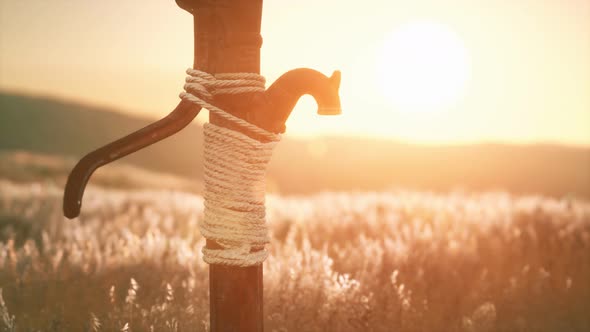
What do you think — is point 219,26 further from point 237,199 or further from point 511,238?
point 511,238

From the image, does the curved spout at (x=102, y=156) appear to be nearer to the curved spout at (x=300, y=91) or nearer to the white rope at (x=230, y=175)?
the white rope at (x=230, y=175)

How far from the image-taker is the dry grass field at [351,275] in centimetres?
389

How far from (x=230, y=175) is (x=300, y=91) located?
54 centimetres

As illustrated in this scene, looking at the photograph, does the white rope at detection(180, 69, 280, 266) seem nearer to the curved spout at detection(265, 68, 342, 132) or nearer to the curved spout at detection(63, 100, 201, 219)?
the curved spout at detection(265, 68, 342, 132)

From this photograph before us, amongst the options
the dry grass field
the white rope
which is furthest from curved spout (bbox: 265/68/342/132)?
the dry grass field

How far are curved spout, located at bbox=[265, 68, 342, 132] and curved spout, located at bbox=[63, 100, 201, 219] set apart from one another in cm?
49

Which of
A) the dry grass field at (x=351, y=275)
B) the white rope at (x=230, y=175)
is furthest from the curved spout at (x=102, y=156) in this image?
the dry grass field at (x=351, y=275)

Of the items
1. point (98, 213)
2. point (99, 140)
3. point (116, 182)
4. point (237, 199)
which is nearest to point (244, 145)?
point (237, 199)

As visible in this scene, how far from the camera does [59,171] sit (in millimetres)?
20500

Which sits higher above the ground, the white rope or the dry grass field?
the white rope

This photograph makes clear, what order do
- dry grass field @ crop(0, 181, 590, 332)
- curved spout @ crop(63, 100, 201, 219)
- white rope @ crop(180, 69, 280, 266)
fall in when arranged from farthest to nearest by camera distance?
dry grass field @ crop(0, 181, 590, 332) < white rope @ crop(180, 69, 280, 266) < curved spout @ crop(63, 100, 201, 219)

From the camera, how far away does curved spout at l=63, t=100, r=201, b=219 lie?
258cm

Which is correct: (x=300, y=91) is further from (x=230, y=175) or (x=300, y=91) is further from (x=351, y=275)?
(x=351, y=275)

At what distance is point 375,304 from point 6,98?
4847cm
